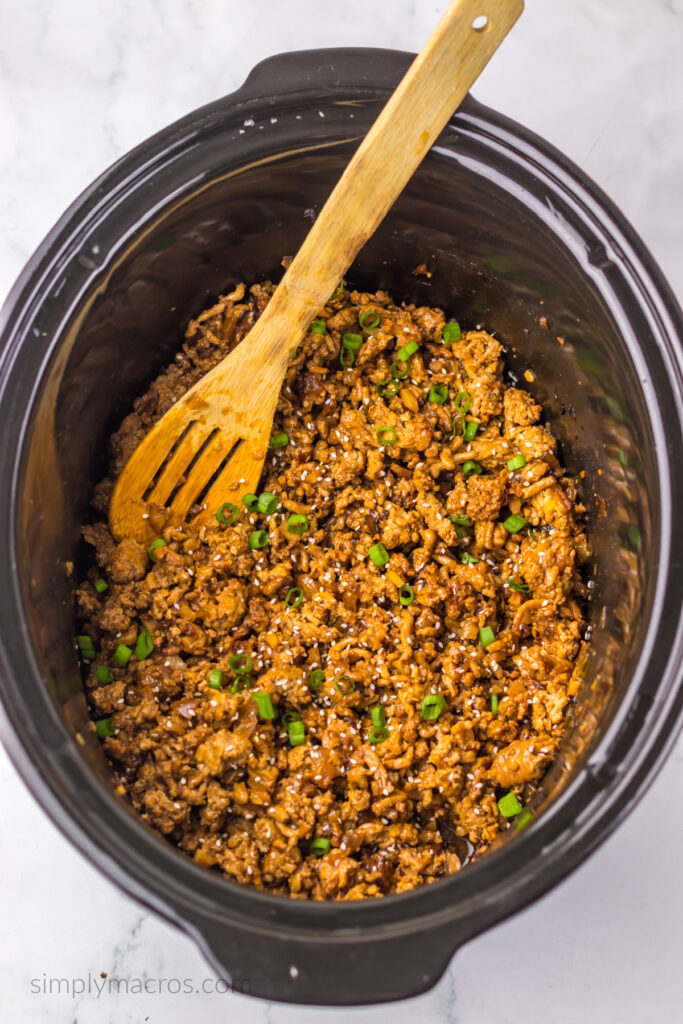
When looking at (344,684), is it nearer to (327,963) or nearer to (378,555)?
(378,555)

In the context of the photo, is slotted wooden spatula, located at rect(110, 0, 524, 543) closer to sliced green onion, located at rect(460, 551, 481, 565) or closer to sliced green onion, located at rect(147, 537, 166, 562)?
sliced green onion, located at rect(147, 537, 166, 562)

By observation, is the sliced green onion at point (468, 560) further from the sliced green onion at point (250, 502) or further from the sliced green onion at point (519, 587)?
the sliced green onion at point (250, 502)

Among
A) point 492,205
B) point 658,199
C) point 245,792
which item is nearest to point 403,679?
point 245,792

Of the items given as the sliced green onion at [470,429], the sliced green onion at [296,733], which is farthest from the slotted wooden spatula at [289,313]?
the sliced green onion at [296,733]

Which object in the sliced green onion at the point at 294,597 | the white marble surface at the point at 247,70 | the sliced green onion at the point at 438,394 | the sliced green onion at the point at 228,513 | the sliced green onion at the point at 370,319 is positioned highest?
the white marble surface at the point at 247,70

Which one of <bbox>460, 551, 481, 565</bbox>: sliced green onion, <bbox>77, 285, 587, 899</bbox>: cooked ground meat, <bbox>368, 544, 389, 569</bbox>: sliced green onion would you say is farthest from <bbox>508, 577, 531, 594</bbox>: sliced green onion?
<bbox>368, 544, 389, 569</bbox>: sliced green onion

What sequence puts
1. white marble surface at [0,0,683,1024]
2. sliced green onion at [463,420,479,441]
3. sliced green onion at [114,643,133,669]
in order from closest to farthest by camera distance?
sliced green onion at [114,643,133,669] → sliced green onion at [463,420,479,441] → white marble surface at [0,0,683,1024]
